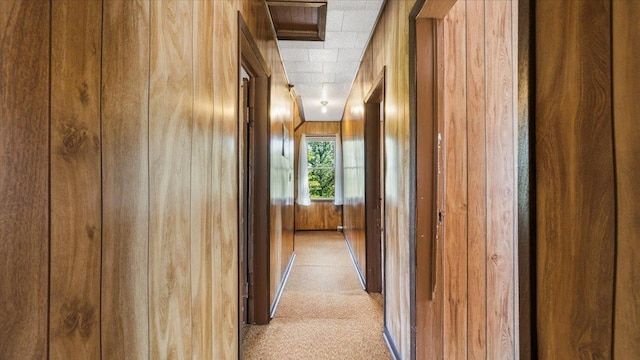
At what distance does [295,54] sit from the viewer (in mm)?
3229

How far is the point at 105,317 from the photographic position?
0.64m

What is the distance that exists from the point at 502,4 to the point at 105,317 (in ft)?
6.07

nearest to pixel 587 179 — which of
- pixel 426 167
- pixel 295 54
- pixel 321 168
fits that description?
pixel 426 167

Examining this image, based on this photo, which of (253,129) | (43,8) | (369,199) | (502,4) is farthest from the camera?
(369,199)

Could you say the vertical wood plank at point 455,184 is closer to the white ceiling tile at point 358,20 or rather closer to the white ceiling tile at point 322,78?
the white ceiling tile at point 358,20

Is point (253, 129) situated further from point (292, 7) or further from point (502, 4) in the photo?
point (502, 4)

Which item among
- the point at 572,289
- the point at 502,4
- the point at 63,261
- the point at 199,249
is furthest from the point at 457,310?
the point at 63,261

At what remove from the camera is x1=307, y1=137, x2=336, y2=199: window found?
707cm

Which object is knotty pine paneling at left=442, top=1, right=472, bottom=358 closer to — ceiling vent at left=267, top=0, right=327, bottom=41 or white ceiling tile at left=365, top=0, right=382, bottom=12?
white ceiling tile at left=365, top=0, right=382, bottom=12

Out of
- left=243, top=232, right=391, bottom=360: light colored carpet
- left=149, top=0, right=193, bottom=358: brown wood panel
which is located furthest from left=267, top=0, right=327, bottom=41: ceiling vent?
left=243, top=232, right=391, bottom=360: light colored carpet

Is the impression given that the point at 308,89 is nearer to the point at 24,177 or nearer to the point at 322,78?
the point at 322,78

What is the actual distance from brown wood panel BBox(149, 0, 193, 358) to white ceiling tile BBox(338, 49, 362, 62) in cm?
233

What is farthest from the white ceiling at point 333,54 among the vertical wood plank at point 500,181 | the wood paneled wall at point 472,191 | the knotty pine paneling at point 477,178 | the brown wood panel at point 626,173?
the brown wood panel at point 626,173

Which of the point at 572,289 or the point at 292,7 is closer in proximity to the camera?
the point at 572,289
